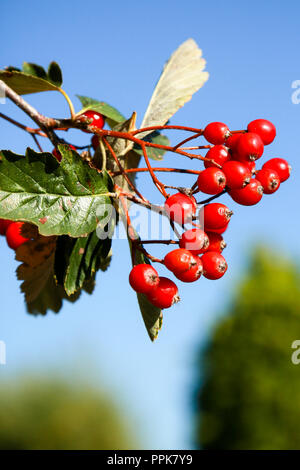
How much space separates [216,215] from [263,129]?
0.25m

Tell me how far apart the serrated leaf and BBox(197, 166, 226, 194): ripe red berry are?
528mm

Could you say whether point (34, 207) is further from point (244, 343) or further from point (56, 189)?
point (244, 343)

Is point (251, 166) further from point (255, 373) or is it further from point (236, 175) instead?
point (255, 373)

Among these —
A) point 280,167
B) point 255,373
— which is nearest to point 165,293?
point 280,167

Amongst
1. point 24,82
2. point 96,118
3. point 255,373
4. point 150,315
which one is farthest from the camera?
point 255,373

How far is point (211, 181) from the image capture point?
986mm

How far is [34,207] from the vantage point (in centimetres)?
104

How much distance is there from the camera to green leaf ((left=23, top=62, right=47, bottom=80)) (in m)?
1.46

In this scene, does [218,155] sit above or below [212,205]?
above

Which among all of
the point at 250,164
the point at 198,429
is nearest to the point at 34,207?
the point at 250,164

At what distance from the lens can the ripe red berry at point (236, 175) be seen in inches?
39.8

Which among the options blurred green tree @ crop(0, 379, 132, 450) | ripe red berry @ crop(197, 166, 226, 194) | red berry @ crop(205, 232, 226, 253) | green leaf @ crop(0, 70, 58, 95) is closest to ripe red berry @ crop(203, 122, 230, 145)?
ripe red berry @ crop(197, 166, 226, 194)

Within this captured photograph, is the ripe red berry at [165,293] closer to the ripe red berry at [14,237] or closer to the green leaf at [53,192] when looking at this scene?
the green leaf at [53,192]
